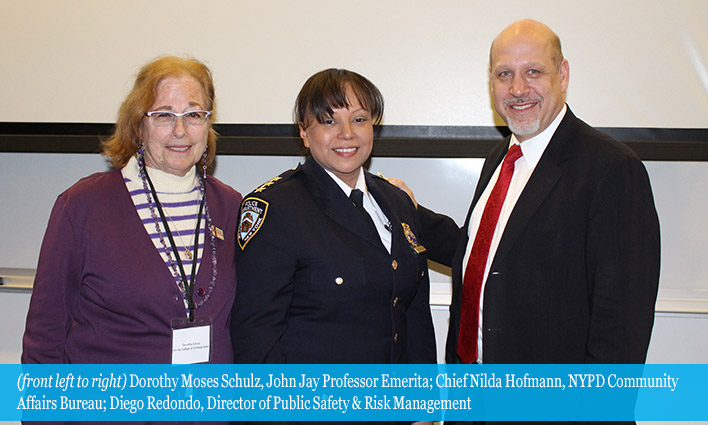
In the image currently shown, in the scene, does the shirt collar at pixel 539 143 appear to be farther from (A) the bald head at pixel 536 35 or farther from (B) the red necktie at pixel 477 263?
(A) the bald head at pixel 536 35

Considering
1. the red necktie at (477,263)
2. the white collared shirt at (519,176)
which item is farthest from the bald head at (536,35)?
the red necktie at (477,263)

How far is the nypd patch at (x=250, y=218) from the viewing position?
162cm

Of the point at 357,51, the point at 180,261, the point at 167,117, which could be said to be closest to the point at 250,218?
the point at 180,261

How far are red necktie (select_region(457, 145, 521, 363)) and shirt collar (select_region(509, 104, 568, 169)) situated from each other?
4cm

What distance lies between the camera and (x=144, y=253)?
160 cm

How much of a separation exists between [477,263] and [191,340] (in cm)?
85

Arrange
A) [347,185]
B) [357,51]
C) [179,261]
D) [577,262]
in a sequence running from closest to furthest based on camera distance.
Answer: [577,262], [179,261], [347,185], [357,51]

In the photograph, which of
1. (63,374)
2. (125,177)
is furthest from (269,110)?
(63,374)

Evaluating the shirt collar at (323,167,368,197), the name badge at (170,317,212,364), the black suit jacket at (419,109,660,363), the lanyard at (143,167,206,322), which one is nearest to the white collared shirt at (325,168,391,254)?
the shirt collar at (323,167,368,197)

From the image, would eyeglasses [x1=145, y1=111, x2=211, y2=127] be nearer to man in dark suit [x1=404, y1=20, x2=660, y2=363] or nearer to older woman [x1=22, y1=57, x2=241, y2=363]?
older woman [x1=22, y1=57, x2=241, y2=363]

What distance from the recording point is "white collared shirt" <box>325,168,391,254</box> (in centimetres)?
175

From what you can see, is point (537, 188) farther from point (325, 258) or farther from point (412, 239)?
point (325, 258)
